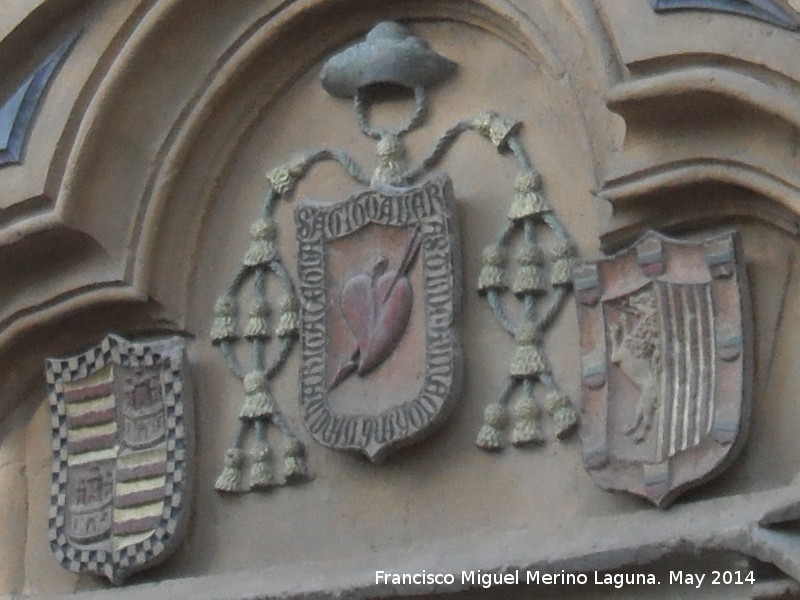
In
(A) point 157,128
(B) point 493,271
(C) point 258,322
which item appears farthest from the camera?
(A) point 157,128

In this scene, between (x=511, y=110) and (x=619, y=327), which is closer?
Result: (x=619, y=327)

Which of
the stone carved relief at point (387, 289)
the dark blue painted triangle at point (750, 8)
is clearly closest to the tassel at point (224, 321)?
the stone carved relief at point (387, 289)

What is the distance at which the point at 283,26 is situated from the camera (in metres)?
4.00

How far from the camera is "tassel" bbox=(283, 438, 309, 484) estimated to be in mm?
3797

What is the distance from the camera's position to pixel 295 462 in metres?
3.80

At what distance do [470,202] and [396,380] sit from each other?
1.24ft

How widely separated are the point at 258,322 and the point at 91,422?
15.8 inches

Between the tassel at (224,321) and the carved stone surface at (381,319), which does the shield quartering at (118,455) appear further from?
the carved stone surface at (381,319)

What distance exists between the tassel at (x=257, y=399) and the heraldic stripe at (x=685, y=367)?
850 mm

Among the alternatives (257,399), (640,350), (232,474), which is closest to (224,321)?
(257,399)

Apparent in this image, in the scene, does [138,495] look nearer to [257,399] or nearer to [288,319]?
[257,399]

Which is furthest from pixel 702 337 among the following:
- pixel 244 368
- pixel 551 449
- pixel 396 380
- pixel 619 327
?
pixel 244 368

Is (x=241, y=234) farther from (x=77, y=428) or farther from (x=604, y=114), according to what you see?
A: (x=604, y=114)

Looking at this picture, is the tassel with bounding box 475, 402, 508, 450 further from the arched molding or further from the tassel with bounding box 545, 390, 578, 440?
the arched molding
